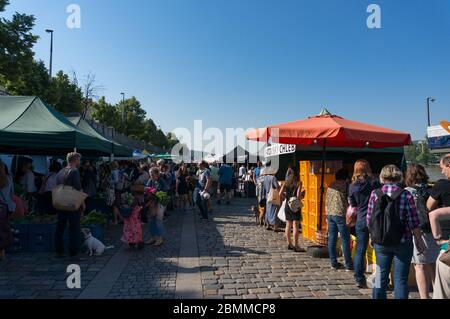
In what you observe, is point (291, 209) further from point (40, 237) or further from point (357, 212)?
point (40, 237)

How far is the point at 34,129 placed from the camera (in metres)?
7.42

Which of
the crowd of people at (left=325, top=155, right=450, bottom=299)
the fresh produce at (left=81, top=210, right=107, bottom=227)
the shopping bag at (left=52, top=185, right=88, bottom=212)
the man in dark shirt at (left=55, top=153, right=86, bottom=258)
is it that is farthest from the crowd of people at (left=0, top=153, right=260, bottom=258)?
the crowd of people at (left=325, top=155, right=450, bottom=299)

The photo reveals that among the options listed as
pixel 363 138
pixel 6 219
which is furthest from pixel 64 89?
pixel 363 138

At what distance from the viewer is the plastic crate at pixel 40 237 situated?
662 centimetres

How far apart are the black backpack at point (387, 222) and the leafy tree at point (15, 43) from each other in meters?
14.2

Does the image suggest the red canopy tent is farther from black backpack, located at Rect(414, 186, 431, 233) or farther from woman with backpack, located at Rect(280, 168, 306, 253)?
black backpack, located at Rect(414, 186, 431, 233)

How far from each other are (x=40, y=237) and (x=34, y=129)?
7.52 feet

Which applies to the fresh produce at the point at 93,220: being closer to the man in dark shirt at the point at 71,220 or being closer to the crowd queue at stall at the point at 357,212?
the crowd queue at stall at the point at 357,212

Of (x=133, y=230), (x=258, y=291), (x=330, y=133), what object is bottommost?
(x=258, y=291)

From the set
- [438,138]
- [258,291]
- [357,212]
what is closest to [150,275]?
[258,291]

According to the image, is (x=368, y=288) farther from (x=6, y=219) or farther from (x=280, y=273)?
(x=6, y=219)

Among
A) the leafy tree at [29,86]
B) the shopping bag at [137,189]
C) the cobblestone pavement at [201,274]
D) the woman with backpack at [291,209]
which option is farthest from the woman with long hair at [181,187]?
the leafy tree at [29,86]

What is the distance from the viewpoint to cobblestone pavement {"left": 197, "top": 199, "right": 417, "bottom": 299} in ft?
15.1

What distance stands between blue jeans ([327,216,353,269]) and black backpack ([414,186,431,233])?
143 cm
